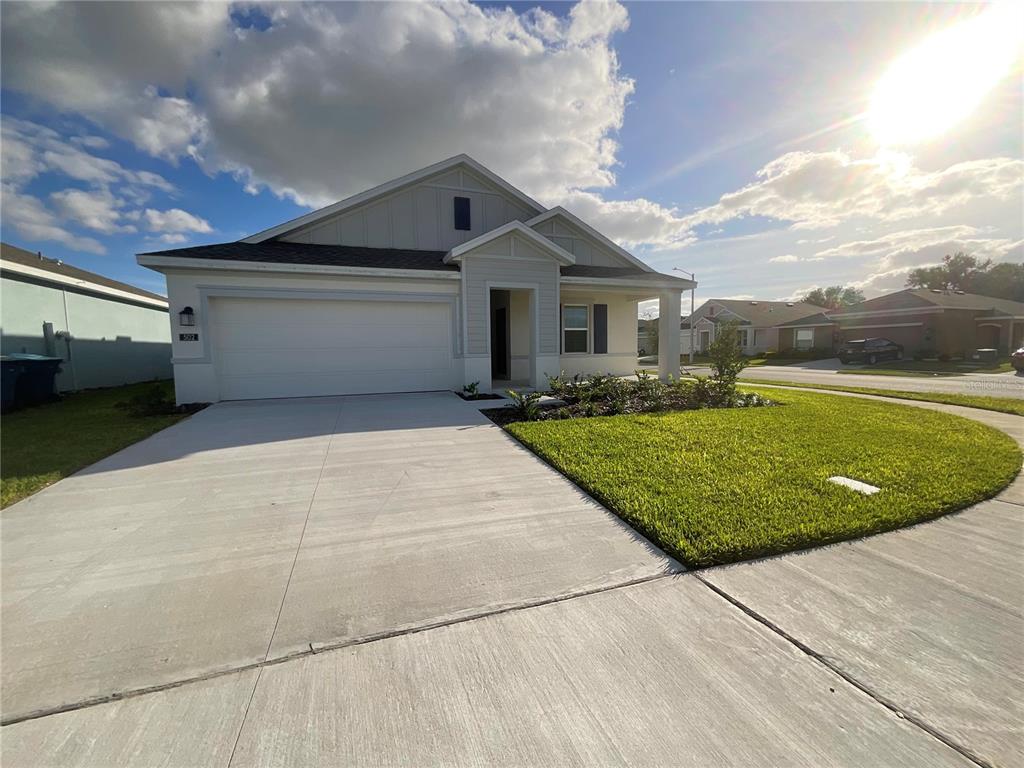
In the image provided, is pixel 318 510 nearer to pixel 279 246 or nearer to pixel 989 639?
pixel 989 639

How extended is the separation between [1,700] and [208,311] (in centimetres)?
884

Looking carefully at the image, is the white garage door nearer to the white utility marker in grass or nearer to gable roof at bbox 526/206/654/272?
gable roof at bbox 526/206/654/272

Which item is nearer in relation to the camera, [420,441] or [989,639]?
[989,639]

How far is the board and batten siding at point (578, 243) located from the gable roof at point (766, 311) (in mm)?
27020

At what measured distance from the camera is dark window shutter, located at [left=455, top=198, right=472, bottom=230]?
41.0 feet

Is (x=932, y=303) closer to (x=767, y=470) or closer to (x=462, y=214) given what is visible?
(x=462, y=214)

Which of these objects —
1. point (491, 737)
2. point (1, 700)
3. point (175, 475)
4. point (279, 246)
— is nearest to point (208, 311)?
point (279, 246)

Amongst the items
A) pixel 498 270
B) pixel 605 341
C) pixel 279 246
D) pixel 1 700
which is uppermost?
pixel 279 246

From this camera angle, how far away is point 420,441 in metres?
5.76

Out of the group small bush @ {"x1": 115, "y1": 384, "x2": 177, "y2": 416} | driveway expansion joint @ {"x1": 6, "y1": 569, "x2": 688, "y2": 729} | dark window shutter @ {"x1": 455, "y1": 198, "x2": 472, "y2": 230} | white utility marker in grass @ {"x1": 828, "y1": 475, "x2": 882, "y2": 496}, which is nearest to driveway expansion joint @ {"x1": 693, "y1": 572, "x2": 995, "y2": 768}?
driveway expansion joint @ {"x1": 6, "y1": 569, "x2": 688, "y2": 729}

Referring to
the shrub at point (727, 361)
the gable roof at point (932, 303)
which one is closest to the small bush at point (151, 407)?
the shrub at point (727, 361)

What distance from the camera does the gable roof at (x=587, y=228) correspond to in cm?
1266

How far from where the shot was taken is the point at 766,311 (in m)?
37.8

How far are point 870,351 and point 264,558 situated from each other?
31.0 meters
